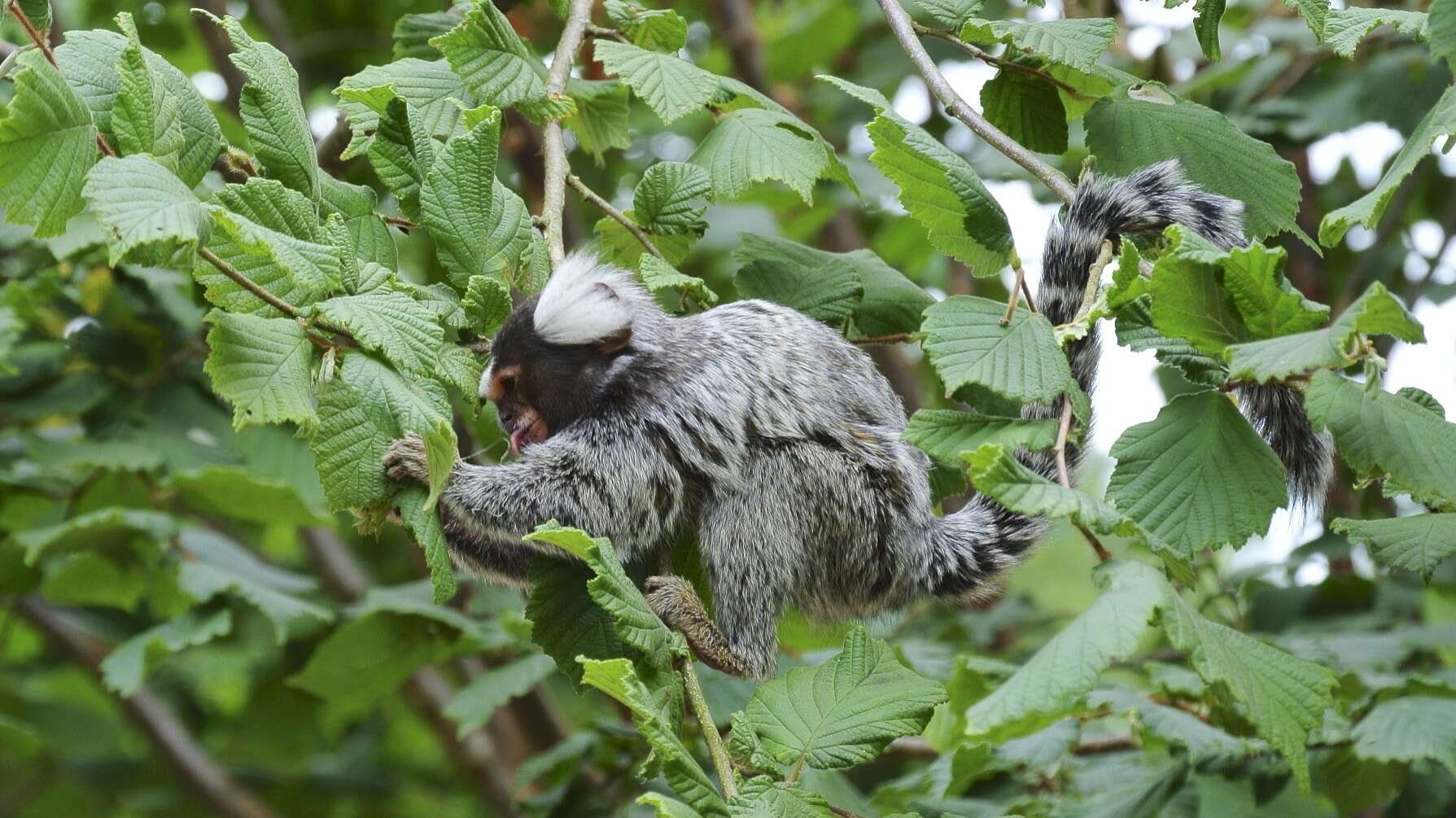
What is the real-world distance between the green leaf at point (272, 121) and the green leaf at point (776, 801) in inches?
45.6

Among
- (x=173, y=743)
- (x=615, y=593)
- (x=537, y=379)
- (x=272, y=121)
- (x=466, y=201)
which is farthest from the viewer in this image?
(x=173, y=743)

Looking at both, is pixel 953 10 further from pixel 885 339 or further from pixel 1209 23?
pixel 885 339

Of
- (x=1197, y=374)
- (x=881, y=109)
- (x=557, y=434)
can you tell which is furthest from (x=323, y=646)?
(x=1197, y=374)

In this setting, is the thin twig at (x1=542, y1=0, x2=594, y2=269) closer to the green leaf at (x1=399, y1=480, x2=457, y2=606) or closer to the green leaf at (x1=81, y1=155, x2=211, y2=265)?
the green leaf at (x1=399, y1=480, x2=457, y2=606)

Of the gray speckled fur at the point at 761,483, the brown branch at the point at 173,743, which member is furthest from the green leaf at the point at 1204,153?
the brown branch at the point at 173,743

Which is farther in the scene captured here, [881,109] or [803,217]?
[803,217]

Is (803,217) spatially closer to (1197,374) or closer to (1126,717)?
(1126,717)

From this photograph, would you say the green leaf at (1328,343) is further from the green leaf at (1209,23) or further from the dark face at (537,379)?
the dark face at (537,379)

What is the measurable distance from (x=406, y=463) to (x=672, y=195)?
77cm

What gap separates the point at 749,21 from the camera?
5367 millimetres

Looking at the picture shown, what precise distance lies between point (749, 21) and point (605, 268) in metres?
2.68

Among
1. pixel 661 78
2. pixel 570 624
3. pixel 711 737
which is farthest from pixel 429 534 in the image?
pixel 661 78

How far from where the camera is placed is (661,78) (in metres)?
2.57

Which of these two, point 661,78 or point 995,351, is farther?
point 661,78
